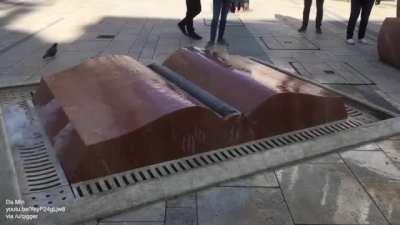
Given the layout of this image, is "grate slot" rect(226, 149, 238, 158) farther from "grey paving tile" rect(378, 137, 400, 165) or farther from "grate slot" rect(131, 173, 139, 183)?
"grey paving tile" rect(378, 137, 400, 165)

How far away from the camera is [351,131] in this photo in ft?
16.9

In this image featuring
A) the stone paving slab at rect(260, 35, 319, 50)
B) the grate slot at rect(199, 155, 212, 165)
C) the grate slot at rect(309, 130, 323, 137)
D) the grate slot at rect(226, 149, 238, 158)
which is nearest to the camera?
the grate slot at rect(199, 155, 212, 165)

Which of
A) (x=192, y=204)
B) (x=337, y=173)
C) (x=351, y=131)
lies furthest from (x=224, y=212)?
(x=351, y=131)

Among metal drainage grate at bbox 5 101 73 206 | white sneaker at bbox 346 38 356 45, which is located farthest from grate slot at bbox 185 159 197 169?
white sneaker at bbox 346 38 356 45

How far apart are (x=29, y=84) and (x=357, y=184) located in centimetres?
471

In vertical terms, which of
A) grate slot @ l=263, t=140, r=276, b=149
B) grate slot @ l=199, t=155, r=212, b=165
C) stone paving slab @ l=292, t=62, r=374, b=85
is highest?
grate slot @ l=199, t=155, r=212, b=165

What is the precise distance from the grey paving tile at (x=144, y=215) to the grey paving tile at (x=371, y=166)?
6.20ft

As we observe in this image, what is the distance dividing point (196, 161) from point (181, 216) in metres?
Result: 0.93

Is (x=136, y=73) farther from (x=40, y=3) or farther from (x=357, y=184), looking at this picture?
(x=40, y=3)

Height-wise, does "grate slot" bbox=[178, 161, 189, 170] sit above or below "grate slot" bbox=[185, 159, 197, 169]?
above

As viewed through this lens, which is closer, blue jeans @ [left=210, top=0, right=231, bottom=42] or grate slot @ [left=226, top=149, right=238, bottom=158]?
grate slot @ [left=226, top=149, right=238, bottom=158]

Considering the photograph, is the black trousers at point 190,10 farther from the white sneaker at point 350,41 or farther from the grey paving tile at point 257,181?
the grey paving tile at point 257,181

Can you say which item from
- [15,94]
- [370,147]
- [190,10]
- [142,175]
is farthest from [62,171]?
[190,10]

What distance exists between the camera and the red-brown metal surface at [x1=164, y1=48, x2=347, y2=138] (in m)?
4.95
